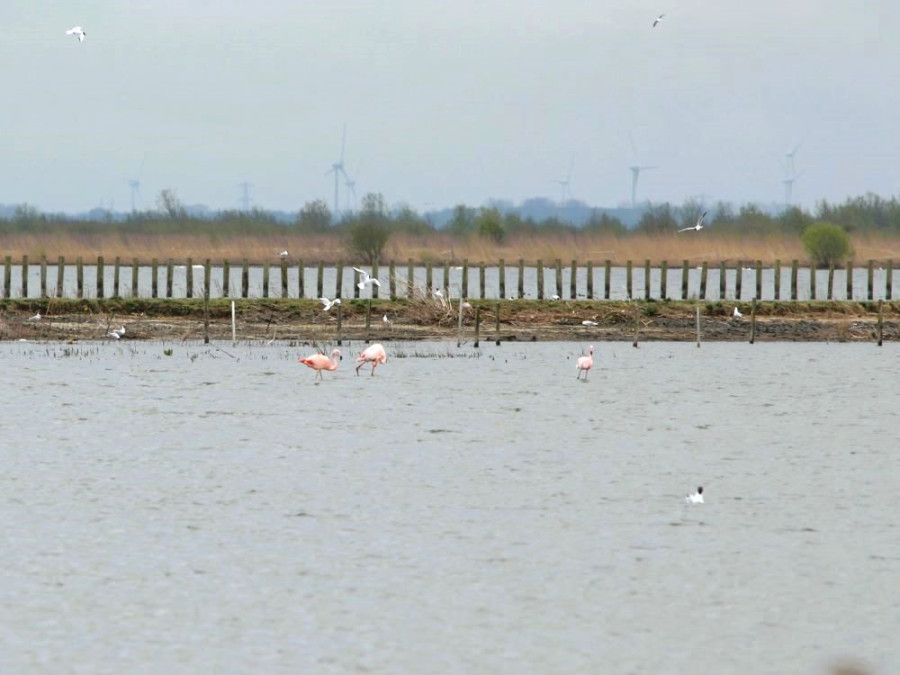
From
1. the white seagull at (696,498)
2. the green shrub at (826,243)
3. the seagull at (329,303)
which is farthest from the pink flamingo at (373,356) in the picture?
the green shrub at (826,243)

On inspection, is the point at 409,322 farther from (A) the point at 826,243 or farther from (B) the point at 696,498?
(A) the point at 826,243

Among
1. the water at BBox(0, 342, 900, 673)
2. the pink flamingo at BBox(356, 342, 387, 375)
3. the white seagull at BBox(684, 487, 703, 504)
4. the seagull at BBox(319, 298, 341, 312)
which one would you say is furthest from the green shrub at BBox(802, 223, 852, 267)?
the white seagull at BBox(684, 487, 703, 504)

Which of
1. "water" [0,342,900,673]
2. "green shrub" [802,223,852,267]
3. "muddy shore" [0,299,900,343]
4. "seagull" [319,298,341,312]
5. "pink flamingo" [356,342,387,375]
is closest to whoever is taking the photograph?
"water" [0,342,900,673]

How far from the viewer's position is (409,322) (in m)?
44.2

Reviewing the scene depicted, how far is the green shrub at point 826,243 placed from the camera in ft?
260

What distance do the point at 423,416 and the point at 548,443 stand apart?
3834 millimetres

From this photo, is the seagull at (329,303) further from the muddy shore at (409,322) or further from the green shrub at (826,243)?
the green shrub at (826,243)

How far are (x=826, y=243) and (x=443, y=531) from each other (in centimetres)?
6582

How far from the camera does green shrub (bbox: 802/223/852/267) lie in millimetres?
79125

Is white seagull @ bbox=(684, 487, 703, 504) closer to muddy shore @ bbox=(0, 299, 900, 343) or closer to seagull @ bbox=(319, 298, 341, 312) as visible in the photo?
seagull @ bbox=(319, 298, 341, 312)

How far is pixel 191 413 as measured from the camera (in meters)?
27.2

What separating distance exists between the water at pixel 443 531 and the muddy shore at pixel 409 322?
11389mm

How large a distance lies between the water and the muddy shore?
37.4 feet

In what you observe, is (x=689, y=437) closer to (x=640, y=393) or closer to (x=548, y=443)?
(x=548, y=443)
